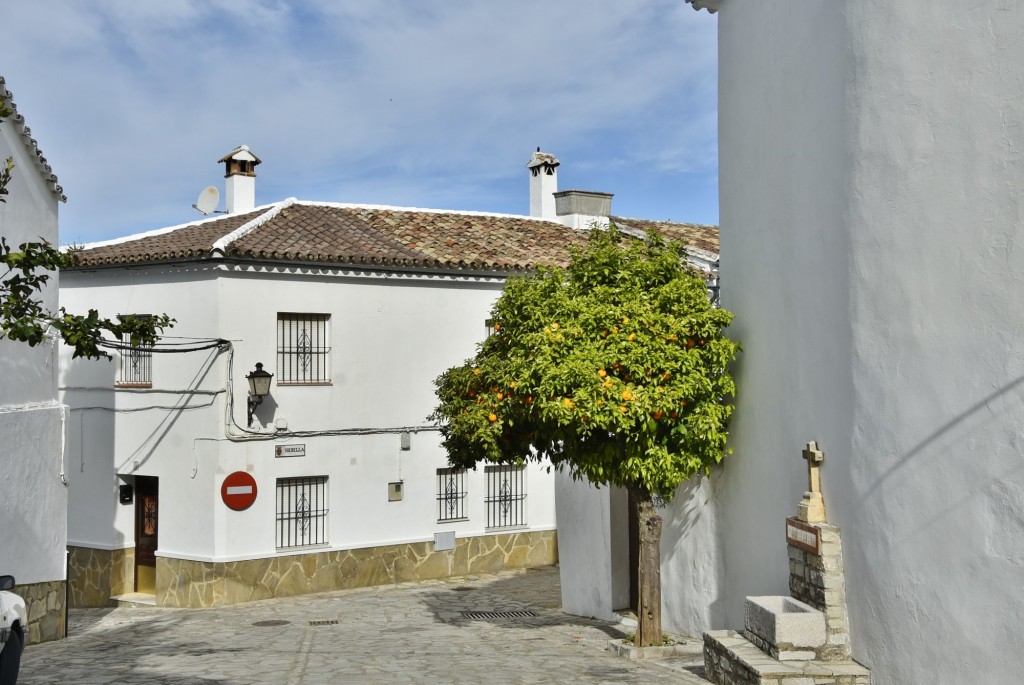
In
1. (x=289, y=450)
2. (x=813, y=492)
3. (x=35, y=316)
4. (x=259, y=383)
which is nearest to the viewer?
(x=35, y=316)

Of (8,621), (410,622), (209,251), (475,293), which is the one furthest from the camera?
(475,293)

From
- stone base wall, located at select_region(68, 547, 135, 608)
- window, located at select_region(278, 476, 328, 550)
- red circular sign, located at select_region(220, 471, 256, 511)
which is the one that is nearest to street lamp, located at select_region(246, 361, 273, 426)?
red circular sign, located at select_region(220, 471, 256, 511)

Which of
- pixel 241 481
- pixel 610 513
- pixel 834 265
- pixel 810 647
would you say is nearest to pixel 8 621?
pixel 810 647

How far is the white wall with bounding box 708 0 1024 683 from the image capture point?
7551mm

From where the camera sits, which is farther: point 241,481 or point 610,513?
point 241,481

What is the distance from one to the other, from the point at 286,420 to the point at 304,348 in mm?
1254

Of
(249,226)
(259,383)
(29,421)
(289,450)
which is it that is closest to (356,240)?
(249,226)

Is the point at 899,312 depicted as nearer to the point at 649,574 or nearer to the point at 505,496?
the point at 649,574

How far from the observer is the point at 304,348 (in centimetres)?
1905

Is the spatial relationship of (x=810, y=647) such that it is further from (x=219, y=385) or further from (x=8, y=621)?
(x=219, y=385)

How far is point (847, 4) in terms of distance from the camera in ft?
29.7

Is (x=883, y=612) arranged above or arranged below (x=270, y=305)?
below

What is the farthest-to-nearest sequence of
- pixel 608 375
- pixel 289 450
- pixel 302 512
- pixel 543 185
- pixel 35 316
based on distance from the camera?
pixel 543 185 < pixel 302 512 < pixel 289 450 < pixel 608 375 < pixel 35 316

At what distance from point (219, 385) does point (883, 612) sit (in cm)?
1216
